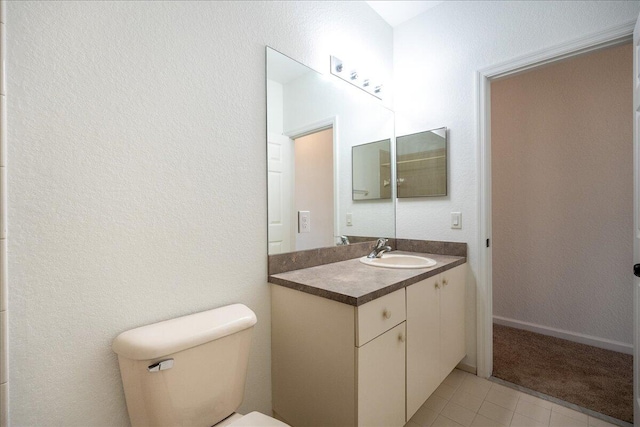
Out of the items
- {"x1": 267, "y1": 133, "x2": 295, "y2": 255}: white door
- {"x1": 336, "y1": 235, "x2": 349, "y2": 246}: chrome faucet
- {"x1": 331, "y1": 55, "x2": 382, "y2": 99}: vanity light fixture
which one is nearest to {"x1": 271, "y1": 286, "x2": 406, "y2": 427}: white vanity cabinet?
{"x1": 267, "y1": 133, "x2": 295, "y2": 255}: white door

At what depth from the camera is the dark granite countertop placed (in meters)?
1.15

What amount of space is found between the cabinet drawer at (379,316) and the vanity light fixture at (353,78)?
1.37 metres

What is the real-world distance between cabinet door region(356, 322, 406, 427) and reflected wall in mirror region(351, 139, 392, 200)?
1.05 m

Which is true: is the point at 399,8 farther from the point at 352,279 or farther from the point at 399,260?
the point at 352,279

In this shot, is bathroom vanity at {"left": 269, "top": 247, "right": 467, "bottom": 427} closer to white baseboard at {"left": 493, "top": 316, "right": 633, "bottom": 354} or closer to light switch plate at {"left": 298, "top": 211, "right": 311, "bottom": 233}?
light switch plate at {"left": 298, "top": 211, "right": 311, "bottom": 233}

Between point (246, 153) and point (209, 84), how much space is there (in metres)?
0.32

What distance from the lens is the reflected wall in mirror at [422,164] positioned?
6.89 feet

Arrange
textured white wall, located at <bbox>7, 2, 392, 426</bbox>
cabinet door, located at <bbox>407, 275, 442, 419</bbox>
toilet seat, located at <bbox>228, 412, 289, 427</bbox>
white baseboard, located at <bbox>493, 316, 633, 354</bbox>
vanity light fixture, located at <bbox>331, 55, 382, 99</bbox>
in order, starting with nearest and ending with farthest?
textured white wall, located at <bbox>7, 2, 392, 426</bbox> < toilet seat, located at <bbox>228, 412, 289, 427</bbox> < cabinet door, located at <bbox>407, 275, 442, 419</bbox> < vanity light fixture, located at <bbox>331, 55, 382, 99</bbox> < white baseboard, located at <bbox>493, 316, 633, 354</bbox>

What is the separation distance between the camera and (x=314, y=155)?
5.66 feet

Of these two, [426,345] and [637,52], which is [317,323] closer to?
[426,345]

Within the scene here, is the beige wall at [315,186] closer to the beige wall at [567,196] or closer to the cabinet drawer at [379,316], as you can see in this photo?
the cabinet drawer at [379,316]

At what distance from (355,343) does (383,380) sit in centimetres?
27

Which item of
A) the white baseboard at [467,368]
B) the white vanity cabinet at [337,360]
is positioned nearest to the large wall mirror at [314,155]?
the white vanity cabinet at [337,360]

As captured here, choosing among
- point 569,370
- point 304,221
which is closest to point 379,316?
point 304,221
